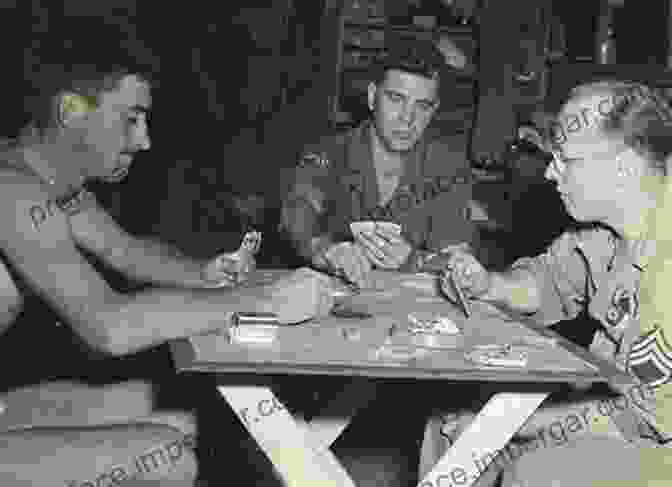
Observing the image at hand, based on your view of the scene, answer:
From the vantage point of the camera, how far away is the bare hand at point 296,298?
2.29 meters

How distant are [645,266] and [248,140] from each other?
6.48 m

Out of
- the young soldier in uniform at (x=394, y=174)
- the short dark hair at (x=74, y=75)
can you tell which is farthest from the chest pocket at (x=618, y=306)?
the short dark hair at (x=74, y=75)

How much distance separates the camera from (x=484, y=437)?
2109mm

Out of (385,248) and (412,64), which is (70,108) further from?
(412,64)

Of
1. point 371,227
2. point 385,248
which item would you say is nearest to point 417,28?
point 385,248

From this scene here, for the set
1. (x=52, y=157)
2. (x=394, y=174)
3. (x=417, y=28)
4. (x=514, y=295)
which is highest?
(x=417, y=28)

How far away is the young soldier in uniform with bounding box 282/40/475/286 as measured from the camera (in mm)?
3672

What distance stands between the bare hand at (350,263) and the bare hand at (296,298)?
630 mm

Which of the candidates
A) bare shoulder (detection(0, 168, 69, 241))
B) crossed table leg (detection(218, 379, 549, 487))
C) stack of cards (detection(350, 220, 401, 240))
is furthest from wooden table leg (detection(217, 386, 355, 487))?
stack of cards (detection(350, 220, 401, 240))

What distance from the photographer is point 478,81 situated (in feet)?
23.4

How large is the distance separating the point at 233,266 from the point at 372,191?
1025 millimetres

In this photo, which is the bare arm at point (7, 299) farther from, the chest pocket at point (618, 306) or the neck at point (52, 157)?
the chest pocket at point (618, 306)

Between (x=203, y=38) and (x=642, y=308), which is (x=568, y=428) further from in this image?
(x=203, y=38)

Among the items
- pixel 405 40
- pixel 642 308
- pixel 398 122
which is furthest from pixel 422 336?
pixel 405 40
